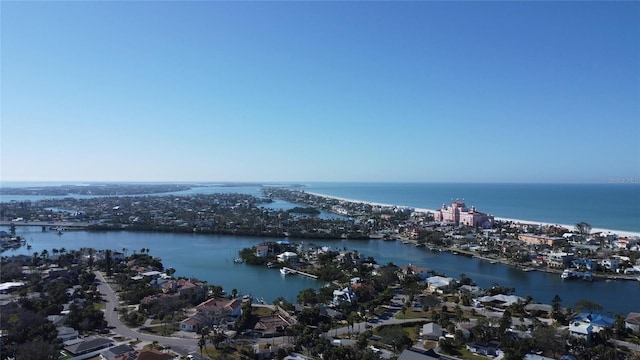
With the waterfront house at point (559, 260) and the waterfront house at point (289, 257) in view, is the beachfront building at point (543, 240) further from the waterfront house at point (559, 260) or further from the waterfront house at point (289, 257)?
the waterfront house at point (289, 257)

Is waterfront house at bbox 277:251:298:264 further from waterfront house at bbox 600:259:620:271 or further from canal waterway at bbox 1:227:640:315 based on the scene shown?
waterfront house at bbox 600:259:620:271

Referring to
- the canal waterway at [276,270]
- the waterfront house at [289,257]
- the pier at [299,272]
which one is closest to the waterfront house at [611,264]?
the canal waterway at [276,270]

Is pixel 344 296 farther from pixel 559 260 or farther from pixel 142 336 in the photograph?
pixel 559 260

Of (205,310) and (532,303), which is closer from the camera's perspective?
(205,310)

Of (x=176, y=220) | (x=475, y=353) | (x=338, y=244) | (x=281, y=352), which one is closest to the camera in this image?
(x=281, y=352)

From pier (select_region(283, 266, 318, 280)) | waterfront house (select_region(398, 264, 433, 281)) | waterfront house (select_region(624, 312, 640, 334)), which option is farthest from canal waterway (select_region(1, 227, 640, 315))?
waterfront house (select_region(624, 312, 640, 334))

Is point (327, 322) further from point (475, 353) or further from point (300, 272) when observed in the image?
point (300, 272)

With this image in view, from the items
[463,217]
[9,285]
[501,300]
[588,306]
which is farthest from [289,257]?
[463,217]

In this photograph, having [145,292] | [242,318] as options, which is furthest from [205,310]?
[145,292]
